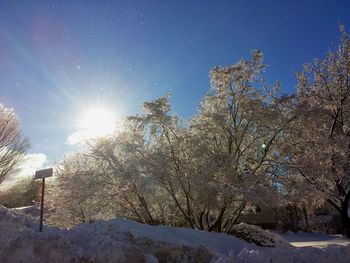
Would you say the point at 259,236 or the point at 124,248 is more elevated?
the point at 124,248

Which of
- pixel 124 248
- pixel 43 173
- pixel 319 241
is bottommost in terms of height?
pixel 319 241

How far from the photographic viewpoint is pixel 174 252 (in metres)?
7.51

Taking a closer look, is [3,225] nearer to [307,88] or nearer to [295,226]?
[307,88]

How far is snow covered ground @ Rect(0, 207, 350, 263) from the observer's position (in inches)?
260

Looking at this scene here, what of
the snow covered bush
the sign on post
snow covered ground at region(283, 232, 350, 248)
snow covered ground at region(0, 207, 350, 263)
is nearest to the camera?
snow covered ground at region(0, 207, 350, 263)

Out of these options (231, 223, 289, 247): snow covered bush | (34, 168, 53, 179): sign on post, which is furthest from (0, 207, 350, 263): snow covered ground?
(231, 223, 289, 247): snow covered bush

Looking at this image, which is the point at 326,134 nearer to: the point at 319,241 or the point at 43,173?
the point at 319,241

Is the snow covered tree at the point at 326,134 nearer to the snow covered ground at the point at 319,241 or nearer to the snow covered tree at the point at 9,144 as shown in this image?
the snow covered ground at the point at 319,241

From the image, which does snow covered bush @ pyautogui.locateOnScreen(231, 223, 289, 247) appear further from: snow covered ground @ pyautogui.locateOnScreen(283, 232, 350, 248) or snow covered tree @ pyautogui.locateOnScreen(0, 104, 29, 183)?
snow covered tree @ pyautogui.locateOnScreen(0, 104, 29, 183)

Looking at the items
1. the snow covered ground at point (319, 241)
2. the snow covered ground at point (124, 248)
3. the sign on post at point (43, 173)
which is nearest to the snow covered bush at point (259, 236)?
the snow covered ground at point (319, 241)

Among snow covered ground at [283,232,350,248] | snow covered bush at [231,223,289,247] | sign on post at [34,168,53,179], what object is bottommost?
snow covered ground at [283,232,350,248]

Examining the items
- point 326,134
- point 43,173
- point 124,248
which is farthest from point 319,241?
point 43,173

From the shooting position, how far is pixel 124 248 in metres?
7.08

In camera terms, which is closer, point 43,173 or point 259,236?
point 43,173
